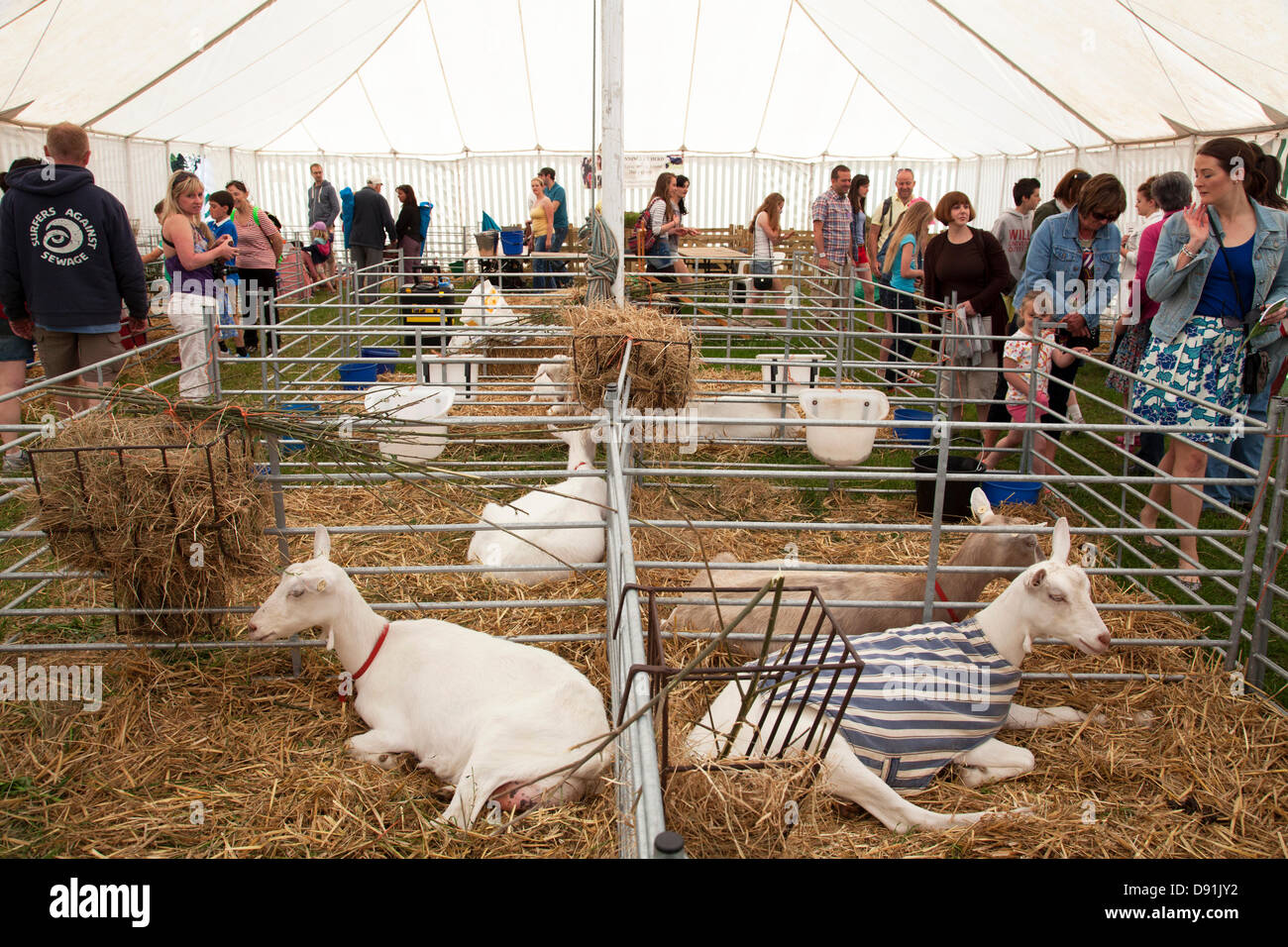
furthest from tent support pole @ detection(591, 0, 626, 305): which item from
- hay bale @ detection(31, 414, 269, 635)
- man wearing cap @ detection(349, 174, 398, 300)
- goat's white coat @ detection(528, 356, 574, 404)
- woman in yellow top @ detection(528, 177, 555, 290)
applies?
man wearing cap @ detection(349, 174, 398, 300)

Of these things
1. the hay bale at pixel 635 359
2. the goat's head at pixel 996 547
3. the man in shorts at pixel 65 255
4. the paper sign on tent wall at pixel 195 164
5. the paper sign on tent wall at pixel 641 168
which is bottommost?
the goat's head at pixel 996 547

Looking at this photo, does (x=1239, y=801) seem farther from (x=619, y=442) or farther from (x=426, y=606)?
(x=426, y=606)

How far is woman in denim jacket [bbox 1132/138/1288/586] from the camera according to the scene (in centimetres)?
465

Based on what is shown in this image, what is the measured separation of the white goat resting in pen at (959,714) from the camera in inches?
119

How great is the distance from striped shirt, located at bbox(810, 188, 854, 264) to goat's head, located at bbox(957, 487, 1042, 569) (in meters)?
8.28

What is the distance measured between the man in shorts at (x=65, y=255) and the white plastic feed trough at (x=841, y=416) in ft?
14.5

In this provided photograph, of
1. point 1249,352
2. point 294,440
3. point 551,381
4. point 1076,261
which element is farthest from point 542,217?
point 1249,352

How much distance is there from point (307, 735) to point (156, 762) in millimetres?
507

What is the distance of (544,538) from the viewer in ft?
15.7

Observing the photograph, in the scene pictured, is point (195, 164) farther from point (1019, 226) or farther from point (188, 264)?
point (1019, 226)

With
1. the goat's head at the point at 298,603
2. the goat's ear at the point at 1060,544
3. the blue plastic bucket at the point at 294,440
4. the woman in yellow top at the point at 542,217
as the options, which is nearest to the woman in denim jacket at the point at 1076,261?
the goat's ear at the point at 1060,544

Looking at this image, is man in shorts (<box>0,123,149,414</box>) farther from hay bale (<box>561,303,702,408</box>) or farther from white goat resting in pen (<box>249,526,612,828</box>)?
white goat resting in pen (<box>249,526,612,828</box>)

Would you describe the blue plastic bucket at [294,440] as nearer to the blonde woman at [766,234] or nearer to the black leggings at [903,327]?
the black leggings at [903,327]
